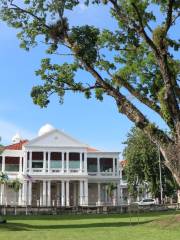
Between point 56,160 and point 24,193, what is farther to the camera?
point 56,160

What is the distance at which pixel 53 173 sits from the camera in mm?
72562

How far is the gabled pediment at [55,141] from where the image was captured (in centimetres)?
7312

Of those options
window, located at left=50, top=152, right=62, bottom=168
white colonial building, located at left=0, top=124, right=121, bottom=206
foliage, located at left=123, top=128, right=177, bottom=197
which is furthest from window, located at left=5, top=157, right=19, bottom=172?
foliage, located at left=123, top=128, right=177, bottom=197

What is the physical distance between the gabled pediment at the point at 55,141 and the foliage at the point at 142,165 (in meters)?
9.22

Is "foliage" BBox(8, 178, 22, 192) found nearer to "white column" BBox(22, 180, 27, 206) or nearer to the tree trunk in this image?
"white column" BBox(22, 180, 27, 206)

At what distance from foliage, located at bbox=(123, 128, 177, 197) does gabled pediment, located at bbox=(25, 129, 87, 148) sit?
363 inches

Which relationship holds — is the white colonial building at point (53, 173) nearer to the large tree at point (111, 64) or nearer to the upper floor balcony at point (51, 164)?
the upper floor balcony at point (51, 164)

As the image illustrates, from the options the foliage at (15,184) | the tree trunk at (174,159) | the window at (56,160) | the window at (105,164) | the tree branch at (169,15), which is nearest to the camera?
the tree trunk at (174,159)

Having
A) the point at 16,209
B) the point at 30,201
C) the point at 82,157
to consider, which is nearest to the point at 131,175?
the point at 82,157

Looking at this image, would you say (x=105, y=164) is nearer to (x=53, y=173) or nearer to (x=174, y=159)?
(x=53, y=173)

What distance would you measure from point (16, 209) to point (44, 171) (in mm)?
22687

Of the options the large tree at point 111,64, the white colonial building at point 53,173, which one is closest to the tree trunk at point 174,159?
the large tree at point 111,64

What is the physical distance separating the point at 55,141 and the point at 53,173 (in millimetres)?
4830

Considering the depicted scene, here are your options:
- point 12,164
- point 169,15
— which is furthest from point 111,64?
point 12,164
